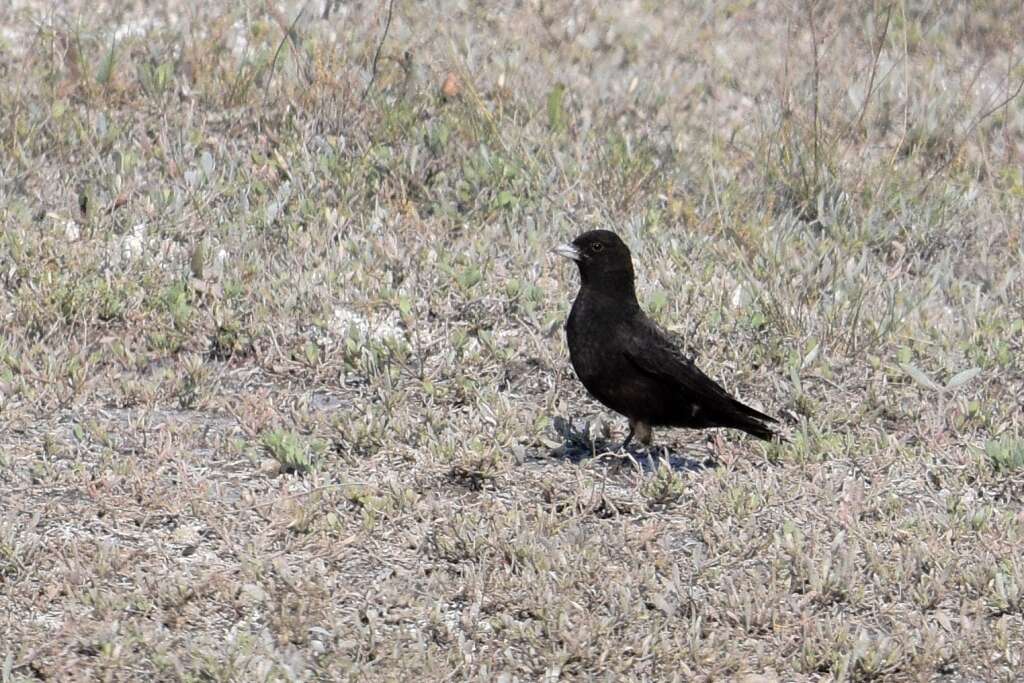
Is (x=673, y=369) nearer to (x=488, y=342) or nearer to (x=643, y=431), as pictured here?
(x=643, y=431)

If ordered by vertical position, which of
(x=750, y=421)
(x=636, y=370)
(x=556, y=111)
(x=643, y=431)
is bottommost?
(x=643, y=431)

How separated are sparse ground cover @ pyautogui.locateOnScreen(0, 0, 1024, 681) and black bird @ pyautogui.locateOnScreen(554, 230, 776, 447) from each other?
19 centimetres

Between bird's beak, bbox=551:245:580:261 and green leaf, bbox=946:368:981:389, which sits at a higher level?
bird's beak, bbox=551:245:580:261

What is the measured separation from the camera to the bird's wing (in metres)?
5.99

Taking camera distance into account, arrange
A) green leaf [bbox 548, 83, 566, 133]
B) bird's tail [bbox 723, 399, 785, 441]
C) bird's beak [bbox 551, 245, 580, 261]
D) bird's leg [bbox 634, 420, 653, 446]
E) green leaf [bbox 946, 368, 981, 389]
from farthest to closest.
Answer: green leaf [bbox 548, 83, 566, 133]
green leaf [bbox 946, 368, 981, 389]
bird's beak [bbox 551, 245, 580, 261]
bird's leg [bbox 634, 420, 653, 446]
bird's tail [bbox 723, 399, 785, 441]

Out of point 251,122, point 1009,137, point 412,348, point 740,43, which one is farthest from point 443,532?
point 740,43

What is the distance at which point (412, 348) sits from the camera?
266 inches

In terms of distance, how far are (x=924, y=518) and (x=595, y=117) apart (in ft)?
13.4

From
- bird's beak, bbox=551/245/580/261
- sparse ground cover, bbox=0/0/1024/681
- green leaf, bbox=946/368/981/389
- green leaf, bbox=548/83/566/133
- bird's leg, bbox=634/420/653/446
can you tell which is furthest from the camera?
green leaf, bbox=548/83/566/133

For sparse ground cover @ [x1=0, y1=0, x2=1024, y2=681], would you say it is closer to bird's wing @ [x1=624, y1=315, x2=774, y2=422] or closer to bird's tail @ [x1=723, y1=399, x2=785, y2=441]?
bird's tail @ [x1=723, y1=399, x2=785, y2=441]

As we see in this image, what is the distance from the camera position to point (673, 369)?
602 centimetres

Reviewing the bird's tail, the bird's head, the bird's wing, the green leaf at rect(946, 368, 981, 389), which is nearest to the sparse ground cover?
the green leaf at rect(946, 368, 981, 389)

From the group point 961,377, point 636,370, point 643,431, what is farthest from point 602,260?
point 961,377

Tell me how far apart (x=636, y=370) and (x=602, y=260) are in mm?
500
